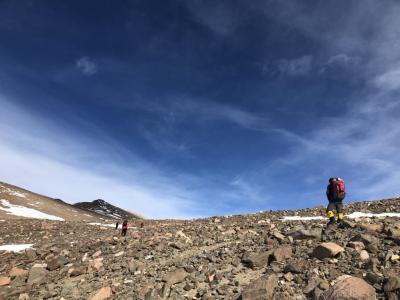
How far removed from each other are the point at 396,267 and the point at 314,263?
2.35 m

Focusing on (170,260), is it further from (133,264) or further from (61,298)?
(61,298)

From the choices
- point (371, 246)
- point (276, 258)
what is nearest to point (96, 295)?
point (276, 258)

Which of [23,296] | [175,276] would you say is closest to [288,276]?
[175,276]

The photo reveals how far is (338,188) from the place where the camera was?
1647 centimetres

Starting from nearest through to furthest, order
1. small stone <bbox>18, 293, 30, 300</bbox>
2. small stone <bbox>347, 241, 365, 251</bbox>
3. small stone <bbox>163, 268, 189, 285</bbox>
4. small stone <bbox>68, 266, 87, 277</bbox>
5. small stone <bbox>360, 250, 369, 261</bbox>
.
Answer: small stone <bbox>360, 250, 369, 261</bbox> < small stone <bbox>347, 241, 365, 251</bbox> < small stone <bbox>163, 268, 189, 285</bbox> < small stone <bbox>18, 293, 30, 300</bbox> < small stone <bbox>68, 266, 87, 277</bbox>

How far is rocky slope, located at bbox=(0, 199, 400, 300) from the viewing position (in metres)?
9.94

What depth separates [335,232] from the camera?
46.5 feet

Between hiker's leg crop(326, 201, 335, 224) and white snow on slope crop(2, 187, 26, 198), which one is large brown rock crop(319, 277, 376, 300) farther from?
white snow on slope crop(2, 187, 26, 198)

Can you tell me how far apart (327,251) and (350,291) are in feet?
8.67

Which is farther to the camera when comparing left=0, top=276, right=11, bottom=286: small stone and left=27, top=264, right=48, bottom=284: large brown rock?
left=0, top=276, right=11, bottom=286: small stone

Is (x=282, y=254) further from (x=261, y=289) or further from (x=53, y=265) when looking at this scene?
(x=53, y=265)

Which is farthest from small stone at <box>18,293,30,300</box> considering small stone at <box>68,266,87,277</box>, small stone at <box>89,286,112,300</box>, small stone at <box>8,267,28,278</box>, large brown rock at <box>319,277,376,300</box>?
large brown rock at <box>319,277,376,300</box>

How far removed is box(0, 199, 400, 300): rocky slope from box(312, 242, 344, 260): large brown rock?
32mm

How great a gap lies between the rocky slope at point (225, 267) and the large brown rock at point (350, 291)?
0.08ft
